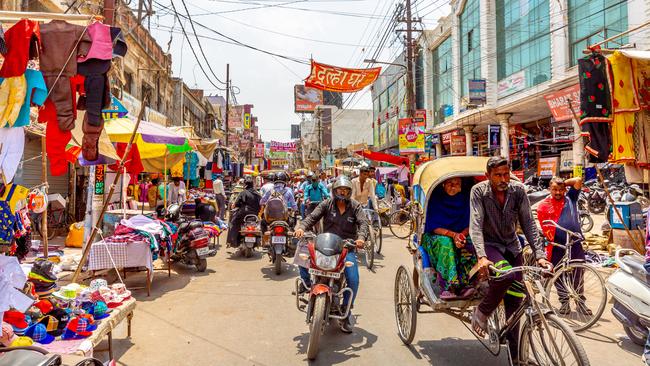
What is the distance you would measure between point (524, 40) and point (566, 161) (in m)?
6.32

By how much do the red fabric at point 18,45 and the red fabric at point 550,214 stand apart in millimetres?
6168

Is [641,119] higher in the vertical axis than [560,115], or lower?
lower

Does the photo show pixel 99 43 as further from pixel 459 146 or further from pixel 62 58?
pixel 459 146

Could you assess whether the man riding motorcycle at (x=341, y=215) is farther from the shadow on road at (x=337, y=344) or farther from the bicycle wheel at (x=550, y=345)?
the bicycle wheel at (x=550, y=345)

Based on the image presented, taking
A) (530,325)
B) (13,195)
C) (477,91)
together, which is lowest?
(530,325)

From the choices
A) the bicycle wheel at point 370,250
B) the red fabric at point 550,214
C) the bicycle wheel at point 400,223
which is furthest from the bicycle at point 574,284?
the bicycle wheel at point 400,223

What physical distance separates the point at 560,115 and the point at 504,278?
15269mm

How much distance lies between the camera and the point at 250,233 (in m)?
8.95

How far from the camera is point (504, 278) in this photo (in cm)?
342

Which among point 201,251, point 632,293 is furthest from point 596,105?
point 201,251

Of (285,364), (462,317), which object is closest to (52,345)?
(285,364)

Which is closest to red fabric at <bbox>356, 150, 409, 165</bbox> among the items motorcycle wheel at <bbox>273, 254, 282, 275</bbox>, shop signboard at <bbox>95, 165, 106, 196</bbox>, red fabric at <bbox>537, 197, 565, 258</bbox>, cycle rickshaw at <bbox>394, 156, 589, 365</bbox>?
motorcycle wheel at <bbox>273, 254, 282, 275</bbox>

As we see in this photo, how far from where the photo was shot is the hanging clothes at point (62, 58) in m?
3.50

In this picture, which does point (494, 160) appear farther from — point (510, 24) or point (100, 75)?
point (510, 24)
